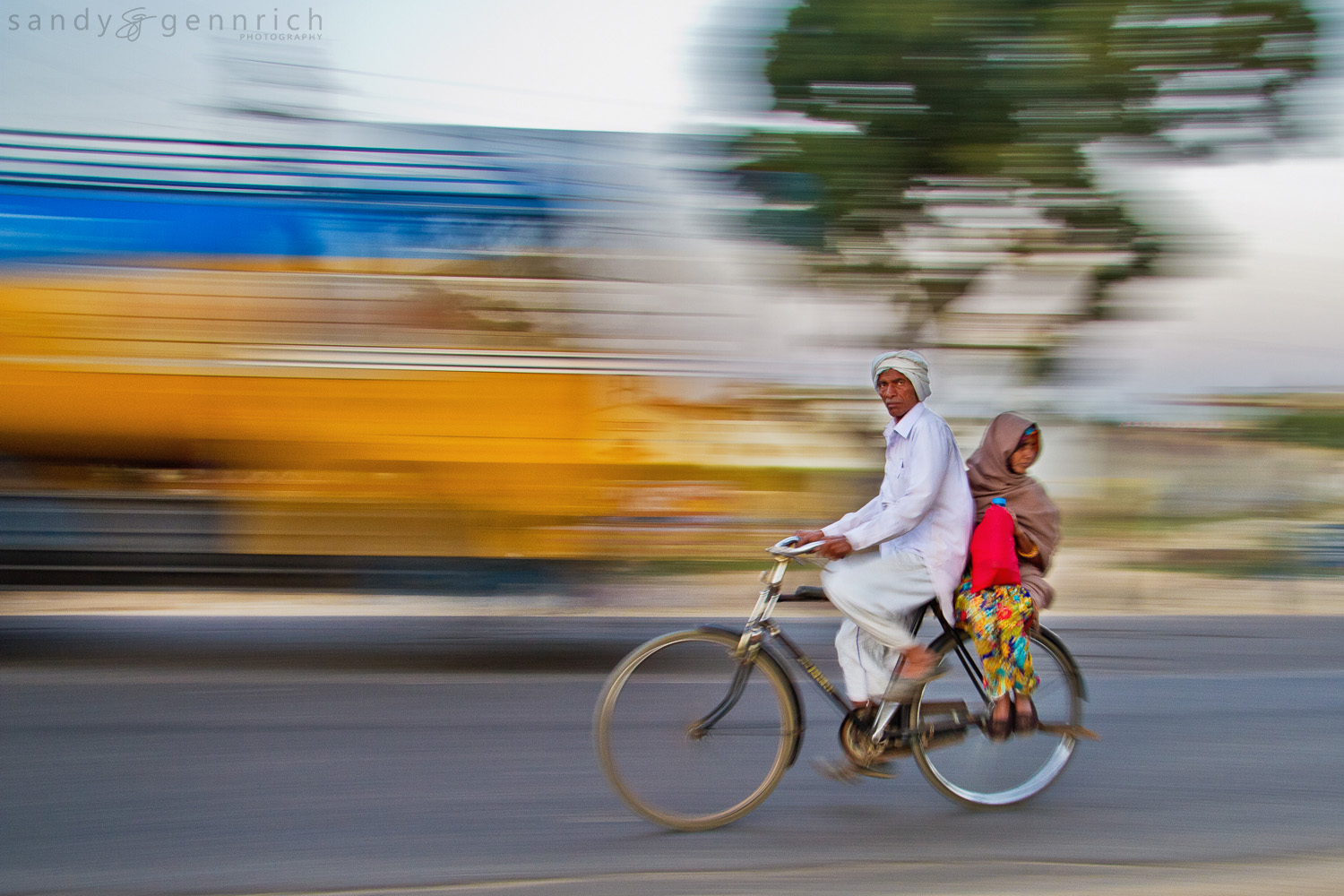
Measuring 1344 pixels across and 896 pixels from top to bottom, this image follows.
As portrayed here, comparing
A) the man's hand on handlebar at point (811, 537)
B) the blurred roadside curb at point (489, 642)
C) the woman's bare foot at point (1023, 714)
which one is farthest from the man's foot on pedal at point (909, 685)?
the blurred roadside curb at point (489, 642)

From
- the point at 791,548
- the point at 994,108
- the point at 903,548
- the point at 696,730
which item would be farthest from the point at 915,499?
the point at 994,108

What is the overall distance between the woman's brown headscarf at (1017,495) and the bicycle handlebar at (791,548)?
0.61m

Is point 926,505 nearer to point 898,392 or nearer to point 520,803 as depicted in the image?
point 898,392

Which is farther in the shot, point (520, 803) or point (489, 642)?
point (489, 642)

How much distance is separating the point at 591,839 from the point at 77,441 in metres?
4.18

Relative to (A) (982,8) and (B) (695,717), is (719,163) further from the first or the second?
(B) (695,717)

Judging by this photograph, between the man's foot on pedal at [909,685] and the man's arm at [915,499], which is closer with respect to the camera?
the man's arm at [915,499]

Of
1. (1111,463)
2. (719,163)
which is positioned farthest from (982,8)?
(1111,463)

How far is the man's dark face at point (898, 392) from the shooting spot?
3.83 meters

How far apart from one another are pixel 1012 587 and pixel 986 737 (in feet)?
1.80

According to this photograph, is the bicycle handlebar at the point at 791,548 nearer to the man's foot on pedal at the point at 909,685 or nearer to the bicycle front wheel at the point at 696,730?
the bicycle front wheel at the point at 696,730

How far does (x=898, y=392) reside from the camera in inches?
151

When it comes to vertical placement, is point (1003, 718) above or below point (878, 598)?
below

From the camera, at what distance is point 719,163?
8195 mm
